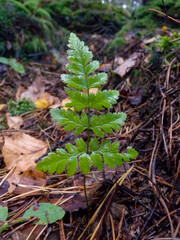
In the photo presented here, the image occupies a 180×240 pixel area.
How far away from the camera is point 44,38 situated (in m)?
4.31

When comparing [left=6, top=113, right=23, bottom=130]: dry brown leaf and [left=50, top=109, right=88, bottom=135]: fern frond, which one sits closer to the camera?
[left=50, top=109, right=88, bottom=135]: fern frond

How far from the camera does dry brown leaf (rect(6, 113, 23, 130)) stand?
209 cm

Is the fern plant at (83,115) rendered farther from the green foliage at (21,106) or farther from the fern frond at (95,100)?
the green foliage at (21,106)

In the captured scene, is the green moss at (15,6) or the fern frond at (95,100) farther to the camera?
the green moss at (15,6)

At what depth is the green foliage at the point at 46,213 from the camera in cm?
105

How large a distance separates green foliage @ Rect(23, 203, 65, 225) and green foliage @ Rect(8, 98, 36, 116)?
1.53 meters

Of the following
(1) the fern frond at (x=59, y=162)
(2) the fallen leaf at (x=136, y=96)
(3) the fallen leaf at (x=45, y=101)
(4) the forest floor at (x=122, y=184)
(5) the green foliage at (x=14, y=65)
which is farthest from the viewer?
(5) the green foliage at (x=14, y=65)

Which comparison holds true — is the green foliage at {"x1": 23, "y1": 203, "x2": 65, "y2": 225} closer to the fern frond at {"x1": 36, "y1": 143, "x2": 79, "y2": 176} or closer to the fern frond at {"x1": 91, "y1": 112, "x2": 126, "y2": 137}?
the fern frond at {"x1": 36, "y1": 143, "x2": 79, "y2": 176}

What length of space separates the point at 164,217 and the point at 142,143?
591 millimetres

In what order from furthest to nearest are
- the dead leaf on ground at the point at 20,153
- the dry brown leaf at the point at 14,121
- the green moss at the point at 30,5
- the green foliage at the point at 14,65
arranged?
the green moss at the point at 30,5 < the green foliage at the point at 14,65 < the dry brown leaf at the point at 14,121 < the dead leaf on ground at the point at 20,153

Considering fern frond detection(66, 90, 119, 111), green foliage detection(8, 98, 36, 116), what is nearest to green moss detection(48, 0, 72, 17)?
green foliage detection(8, 98, 36, 116)

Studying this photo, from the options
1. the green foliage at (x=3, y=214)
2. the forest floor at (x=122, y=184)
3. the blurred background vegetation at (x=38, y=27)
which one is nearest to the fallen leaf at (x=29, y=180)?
the forest floor at (x=122, y=184)

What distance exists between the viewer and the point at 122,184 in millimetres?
1165

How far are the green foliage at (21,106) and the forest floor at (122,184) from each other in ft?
0.84
